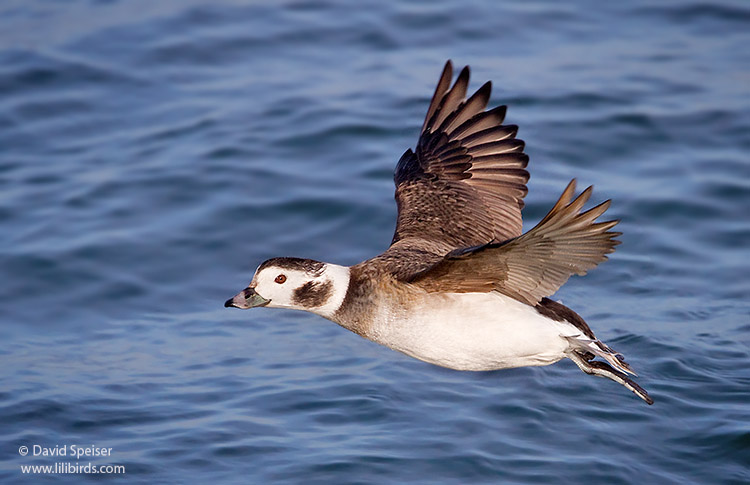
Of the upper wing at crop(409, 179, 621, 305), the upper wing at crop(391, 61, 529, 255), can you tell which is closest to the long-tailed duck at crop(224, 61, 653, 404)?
the upper wing at crop(409, 179, 621, 305)

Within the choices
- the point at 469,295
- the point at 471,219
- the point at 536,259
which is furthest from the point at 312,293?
the point at 471,219

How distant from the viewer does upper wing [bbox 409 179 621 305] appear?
5285 mm

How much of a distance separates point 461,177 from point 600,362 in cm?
178

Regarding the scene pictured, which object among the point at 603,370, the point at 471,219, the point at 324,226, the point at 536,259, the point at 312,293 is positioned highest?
the point at 324,226

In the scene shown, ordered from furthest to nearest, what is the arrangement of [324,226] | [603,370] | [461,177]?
[324,226] → [461,177] → [603,370]

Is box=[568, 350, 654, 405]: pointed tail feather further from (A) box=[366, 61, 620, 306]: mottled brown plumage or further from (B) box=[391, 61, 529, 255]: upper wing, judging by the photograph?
(B) box=[391, 61, 529, 255]: upper wing

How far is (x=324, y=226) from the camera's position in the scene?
412 inches

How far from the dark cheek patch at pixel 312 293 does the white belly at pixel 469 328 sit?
1.12 ft

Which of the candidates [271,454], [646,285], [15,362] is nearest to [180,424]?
[271,454]

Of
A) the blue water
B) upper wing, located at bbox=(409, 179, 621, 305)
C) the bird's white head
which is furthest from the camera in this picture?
the blue water

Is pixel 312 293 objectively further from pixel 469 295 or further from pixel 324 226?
pixel 324 226

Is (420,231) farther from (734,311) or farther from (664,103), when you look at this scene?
(664,103)

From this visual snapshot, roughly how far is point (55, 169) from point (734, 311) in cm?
700

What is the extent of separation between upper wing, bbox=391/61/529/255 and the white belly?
0.97 meters
